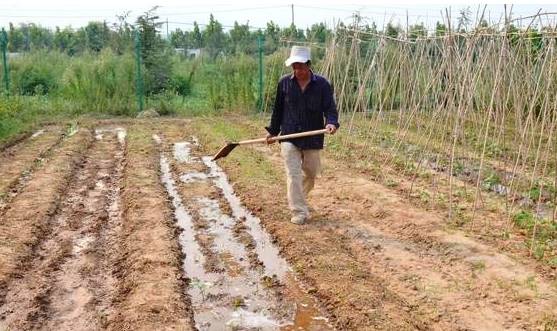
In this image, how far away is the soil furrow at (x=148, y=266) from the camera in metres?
3.72

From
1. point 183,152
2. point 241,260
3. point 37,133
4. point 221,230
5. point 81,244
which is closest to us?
point 241,260

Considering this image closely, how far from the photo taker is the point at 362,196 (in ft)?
21.7

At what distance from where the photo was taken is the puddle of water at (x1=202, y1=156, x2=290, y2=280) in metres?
4.66

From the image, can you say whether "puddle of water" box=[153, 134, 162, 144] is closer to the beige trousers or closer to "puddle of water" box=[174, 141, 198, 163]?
"puddle of water" box=[174, 141, 198, 163]

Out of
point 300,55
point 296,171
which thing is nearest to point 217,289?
point 296,171

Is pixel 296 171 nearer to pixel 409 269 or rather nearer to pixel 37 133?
pixel 409 269

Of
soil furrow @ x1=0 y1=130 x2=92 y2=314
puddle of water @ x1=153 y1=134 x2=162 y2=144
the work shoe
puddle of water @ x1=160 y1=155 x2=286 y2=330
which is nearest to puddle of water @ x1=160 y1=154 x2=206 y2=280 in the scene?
puddle of water @ x1=160 y1=155 x2=286 y2=330

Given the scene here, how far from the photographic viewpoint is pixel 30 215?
229 inches

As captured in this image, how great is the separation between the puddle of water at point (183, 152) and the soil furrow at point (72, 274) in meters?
1.93

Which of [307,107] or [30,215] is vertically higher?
[307,107]

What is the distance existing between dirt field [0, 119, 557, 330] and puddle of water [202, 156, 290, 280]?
0.02m

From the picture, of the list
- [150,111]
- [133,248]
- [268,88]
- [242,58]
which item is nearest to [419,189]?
[133,248]

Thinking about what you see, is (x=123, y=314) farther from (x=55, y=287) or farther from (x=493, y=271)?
(x=493, y=271)

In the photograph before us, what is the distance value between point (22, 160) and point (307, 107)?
4.74 meters
